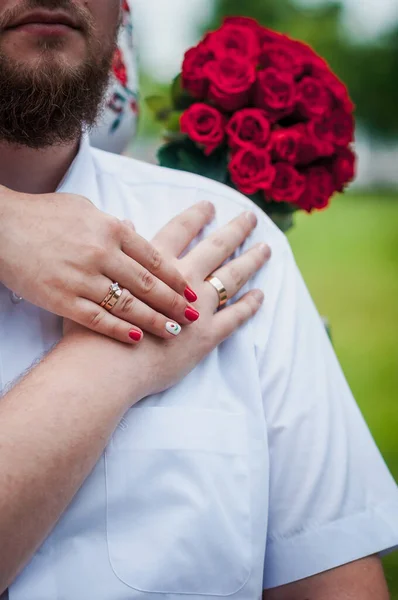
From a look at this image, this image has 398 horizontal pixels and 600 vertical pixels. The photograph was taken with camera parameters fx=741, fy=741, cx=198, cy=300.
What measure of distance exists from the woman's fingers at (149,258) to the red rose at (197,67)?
0.65 metres

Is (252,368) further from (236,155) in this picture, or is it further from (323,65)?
(323,65)

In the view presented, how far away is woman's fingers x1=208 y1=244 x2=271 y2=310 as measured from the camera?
1.11 metres

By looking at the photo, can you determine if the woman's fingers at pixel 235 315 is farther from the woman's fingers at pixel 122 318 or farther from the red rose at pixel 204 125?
the red rose at pixel 204 125

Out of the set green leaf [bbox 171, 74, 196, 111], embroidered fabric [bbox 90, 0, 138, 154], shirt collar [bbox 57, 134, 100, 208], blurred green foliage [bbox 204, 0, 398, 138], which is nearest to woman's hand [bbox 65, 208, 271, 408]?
shirt collar [bbox 57, 134, 100, 208]

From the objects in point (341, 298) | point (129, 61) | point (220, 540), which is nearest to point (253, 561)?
point (220, 540)

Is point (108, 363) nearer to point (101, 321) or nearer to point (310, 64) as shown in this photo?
point (101, 321)

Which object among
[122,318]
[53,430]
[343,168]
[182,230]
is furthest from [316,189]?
[53,430]

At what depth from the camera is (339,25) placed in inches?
707

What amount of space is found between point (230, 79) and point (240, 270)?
1.76 ft

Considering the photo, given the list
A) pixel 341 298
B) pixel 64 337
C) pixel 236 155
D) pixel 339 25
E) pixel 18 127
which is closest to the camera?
pixel 64 337

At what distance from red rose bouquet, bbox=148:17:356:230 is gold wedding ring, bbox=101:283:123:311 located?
2.03 ft

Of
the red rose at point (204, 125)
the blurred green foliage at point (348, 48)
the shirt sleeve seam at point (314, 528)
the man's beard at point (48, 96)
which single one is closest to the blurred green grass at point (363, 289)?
the shirt sleeve seam at point (314, 528)

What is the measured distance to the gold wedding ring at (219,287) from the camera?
3.62 feet

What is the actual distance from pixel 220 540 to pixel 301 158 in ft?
2.78
